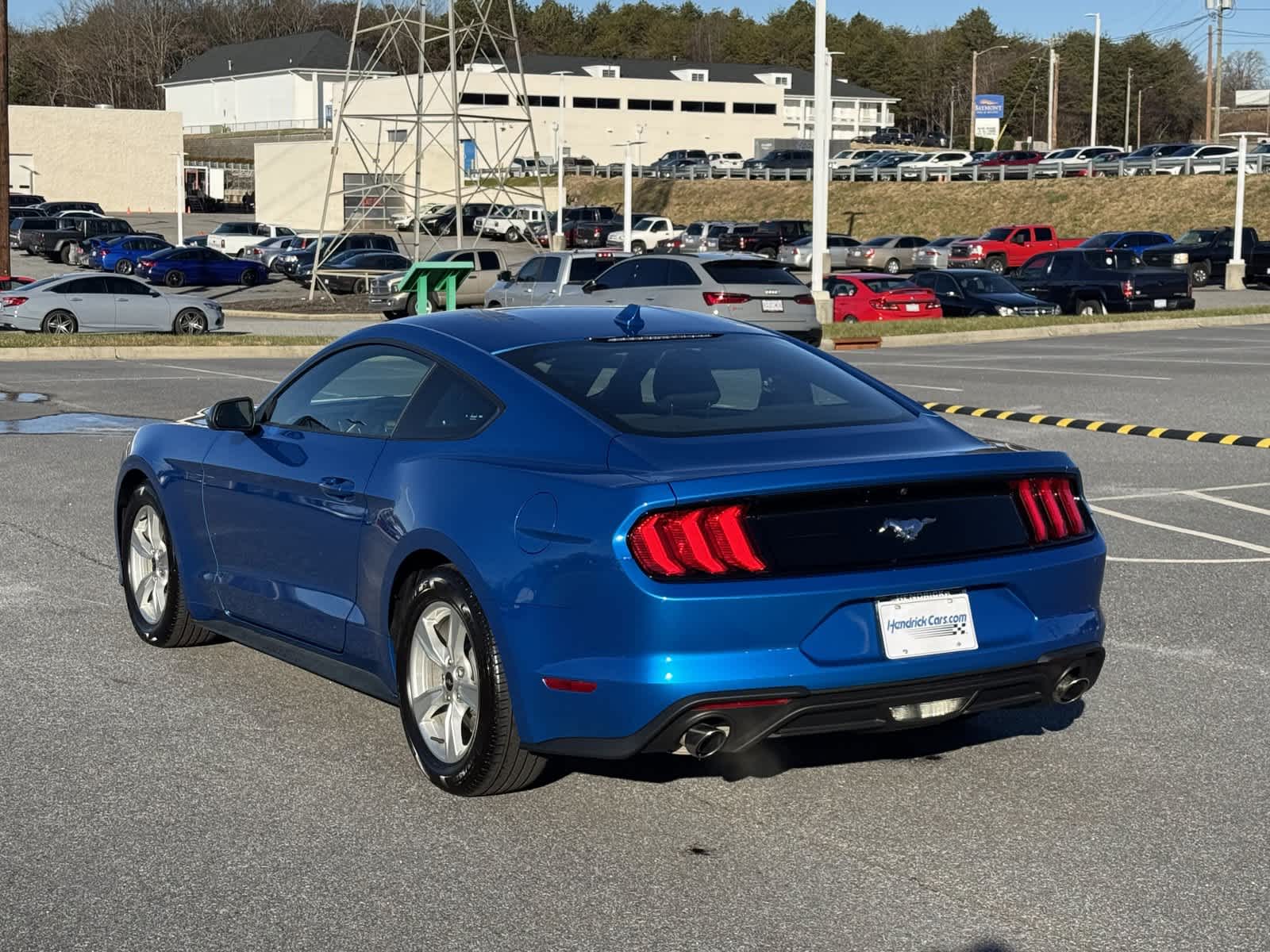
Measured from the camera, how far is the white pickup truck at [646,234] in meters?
71.3

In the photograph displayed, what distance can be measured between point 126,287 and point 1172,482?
2606 centimetres

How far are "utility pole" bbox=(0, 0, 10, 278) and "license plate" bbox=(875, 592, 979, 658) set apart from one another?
37.3m

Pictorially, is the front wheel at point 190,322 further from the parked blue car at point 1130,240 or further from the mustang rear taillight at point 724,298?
the parked blue car at point 1130,240

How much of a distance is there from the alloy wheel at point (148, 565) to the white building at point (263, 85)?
121337mm

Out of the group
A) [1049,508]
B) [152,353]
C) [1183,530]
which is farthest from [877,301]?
[1049,508]

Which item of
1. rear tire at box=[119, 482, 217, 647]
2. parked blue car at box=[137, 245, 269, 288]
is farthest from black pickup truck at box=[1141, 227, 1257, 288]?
rear tire at box=[119, 482, 217, 647]

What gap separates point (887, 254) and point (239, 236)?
1028 inches

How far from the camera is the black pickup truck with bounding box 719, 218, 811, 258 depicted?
6756 cm

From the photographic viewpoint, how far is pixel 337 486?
6199 millimetres

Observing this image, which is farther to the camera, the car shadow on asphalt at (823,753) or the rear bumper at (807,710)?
the car shadow on asphalt at (823,753)

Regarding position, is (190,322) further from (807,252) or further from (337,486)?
(807,252)

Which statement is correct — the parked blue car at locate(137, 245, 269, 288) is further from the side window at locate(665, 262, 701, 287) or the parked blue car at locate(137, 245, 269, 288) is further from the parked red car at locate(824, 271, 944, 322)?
the side window at locate(665, 262, 701, 287)

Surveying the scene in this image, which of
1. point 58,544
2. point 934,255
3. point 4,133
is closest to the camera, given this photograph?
point 58,544

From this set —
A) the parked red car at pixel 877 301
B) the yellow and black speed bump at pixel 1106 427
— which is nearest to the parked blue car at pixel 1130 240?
the parked red car at pixel 877 301
